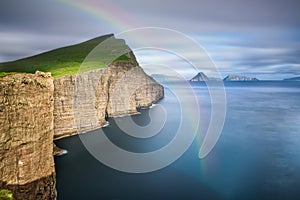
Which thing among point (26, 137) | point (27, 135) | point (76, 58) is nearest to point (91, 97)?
point (76, 58)

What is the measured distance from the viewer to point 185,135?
84875mm

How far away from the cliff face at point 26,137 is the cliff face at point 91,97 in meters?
34.2

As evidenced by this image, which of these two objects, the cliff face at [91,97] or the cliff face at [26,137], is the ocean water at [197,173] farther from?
the cliff face at [26,137]

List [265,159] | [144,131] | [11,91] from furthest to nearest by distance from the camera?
[144,131] → [265,159] → [11,91]

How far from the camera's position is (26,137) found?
117 feet

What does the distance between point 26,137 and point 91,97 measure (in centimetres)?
4895

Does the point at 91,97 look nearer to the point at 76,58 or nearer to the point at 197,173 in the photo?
the point at 76,58

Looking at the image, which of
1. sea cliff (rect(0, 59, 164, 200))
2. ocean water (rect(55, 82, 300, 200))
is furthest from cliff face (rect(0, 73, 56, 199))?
ocean water (rect(55, 82, 300, 200))

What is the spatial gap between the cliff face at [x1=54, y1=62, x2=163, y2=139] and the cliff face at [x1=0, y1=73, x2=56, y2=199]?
34.2m

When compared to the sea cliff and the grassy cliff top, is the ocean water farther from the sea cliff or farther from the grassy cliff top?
the grassy cliff top

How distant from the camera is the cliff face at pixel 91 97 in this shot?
73.8 meters

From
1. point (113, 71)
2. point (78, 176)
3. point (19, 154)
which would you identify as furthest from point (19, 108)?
point (113, 71)

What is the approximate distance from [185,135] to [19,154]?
188 feet

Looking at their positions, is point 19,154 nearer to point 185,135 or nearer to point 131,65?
point 185,135
